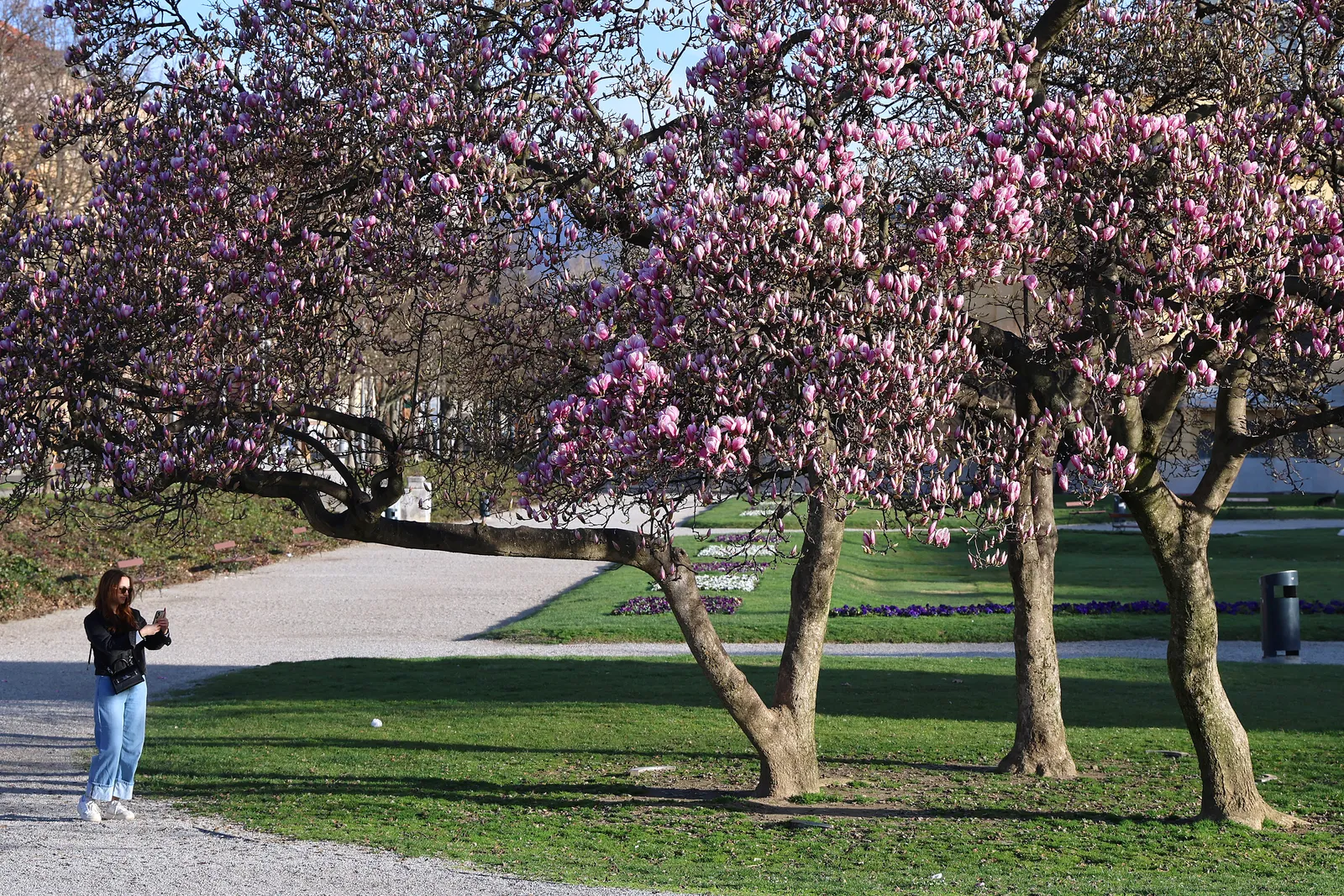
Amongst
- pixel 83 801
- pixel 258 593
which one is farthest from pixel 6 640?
pixel 83 801

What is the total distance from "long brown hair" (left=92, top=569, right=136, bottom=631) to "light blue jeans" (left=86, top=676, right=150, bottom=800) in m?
0.38

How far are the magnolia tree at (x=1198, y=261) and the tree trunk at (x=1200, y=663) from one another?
12mm

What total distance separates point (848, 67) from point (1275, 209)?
222 cm

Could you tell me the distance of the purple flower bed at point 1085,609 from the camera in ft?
69.8

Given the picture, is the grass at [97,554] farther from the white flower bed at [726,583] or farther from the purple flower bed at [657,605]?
the white flower bed at [726,583]

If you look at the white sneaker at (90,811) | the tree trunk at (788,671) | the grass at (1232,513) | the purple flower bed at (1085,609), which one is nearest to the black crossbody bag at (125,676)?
the white sneaker at (90,811)

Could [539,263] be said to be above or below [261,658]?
above

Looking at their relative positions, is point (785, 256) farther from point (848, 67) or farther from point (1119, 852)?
point (1119, 852)

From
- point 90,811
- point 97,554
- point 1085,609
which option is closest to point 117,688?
point 90,811

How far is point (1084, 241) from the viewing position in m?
7.41

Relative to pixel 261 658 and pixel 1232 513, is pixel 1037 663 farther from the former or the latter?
pixel 1232 513

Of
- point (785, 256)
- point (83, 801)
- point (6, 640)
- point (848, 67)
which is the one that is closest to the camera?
point (785, 256)

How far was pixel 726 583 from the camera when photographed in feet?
82.2

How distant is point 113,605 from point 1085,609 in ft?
53.4
